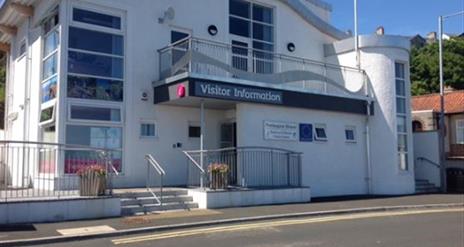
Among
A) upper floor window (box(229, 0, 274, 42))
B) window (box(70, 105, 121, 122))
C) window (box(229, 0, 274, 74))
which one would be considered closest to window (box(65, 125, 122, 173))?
window (box(70, 105, 121, 122))

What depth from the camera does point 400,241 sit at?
9.76 meters

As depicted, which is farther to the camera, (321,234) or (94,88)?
(94,88)

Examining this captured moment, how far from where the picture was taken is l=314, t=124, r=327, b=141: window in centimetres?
2027

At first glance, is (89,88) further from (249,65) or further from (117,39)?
(249,65)

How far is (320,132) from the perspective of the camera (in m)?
20.5

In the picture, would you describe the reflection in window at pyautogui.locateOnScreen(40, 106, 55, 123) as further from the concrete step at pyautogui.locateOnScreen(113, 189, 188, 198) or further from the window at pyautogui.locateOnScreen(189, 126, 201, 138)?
the window at pyautogui.locateOnScreen(189, 126, 201, 138)

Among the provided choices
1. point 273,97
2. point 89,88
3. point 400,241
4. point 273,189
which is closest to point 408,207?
point 273,189

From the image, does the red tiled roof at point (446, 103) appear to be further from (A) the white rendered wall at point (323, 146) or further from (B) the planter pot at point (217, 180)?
(B) the planter pot at point (217, 180)

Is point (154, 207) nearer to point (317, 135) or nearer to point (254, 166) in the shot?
point (254, 166)

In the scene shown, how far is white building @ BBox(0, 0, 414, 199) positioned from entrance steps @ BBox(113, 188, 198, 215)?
64.9 inches

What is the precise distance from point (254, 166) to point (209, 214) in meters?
4.43

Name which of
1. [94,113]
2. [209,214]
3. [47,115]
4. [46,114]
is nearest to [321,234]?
[209,214]

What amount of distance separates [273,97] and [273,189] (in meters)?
3.51

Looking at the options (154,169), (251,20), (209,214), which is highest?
(251,20)
